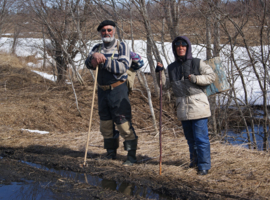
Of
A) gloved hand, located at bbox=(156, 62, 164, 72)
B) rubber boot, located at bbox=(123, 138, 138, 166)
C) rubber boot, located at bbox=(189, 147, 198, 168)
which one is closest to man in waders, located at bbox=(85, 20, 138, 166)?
rubber boot, located at bbox=(123, 138, 138, 166)

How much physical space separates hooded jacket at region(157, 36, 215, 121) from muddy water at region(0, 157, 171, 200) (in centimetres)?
109

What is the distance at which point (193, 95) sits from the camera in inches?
140

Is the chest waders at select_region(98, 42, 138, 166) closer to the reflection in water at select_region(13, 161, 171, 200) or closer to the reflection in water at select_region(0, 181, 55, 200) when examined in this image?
the reflection in water at select_region(13, 161, 171, 200)

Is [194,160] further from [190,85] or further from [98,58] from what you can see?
[98,58]

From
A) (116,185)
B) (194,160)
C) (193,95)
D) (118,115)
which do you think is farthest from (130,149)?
(193,95)

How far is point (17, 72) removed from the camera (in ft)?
45.2

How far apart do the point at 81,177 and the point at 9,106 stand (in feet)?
20.5

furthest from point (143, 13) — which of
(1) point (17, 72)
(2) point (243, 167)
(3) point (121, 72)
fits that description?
(1) point (17, 72)

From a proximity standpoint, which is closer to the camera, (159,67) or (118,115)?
(159,67)

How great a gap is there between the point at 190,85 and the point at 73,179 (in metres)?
1.99

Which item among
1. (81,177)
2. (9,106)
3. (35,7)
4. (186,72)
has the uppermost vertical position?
(35,7)

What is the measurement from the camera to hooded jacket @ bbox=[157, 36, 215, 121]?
3.50m

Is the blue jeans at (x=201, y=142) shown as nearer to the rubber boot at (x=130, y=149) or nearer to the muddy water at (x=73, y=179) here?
the muddy water at (x=73, y=179)

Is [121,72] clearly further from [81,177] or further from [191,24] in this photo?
[191,24]
